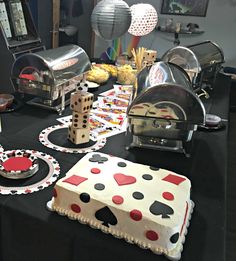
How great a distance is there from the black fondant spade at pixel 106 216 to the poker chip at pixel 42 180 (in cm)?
24

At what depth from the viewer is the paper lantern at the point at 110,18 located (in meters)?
1.75

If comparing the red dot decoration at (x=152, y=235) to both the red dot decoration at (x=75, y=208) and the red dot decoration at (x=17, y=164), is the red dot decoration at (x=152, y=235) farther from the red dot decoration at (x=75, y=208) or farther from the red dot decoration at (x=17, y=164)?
the red dot decoration at (x=17, y=164)

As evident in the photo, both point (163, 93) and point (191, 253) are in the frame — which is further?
point (163, 93)

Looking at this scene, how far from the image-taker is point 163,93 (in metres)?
1.13

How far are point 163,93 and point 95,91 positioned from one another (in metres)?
0.80

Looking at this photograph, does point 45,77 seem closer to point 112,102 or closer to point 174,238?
point 112,102

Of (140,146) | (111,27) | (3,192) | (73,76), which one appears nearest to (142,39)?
(111,27)

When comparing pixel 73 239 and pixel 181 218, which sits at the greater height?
pixel 181 218

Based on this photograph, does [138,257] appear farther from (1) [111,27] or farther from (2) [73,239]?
(1) [111,27]

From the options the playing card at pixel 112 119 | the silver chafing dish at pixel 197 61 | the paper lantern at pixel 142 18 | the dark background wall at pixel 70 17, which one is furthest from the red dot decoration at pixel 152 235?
the dark background wall at pixel 70 17

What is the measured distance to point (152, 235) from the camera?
2.30 ft

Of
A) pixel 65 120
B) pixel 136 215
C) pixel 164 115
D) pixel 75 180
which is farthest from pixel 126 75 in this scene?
pixel 136 215

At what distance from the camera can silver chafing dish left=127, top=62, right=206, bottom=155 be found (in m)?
1.12

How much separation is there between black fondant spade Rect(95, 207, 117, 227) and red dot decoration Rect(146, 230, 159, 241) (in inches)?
3.3
